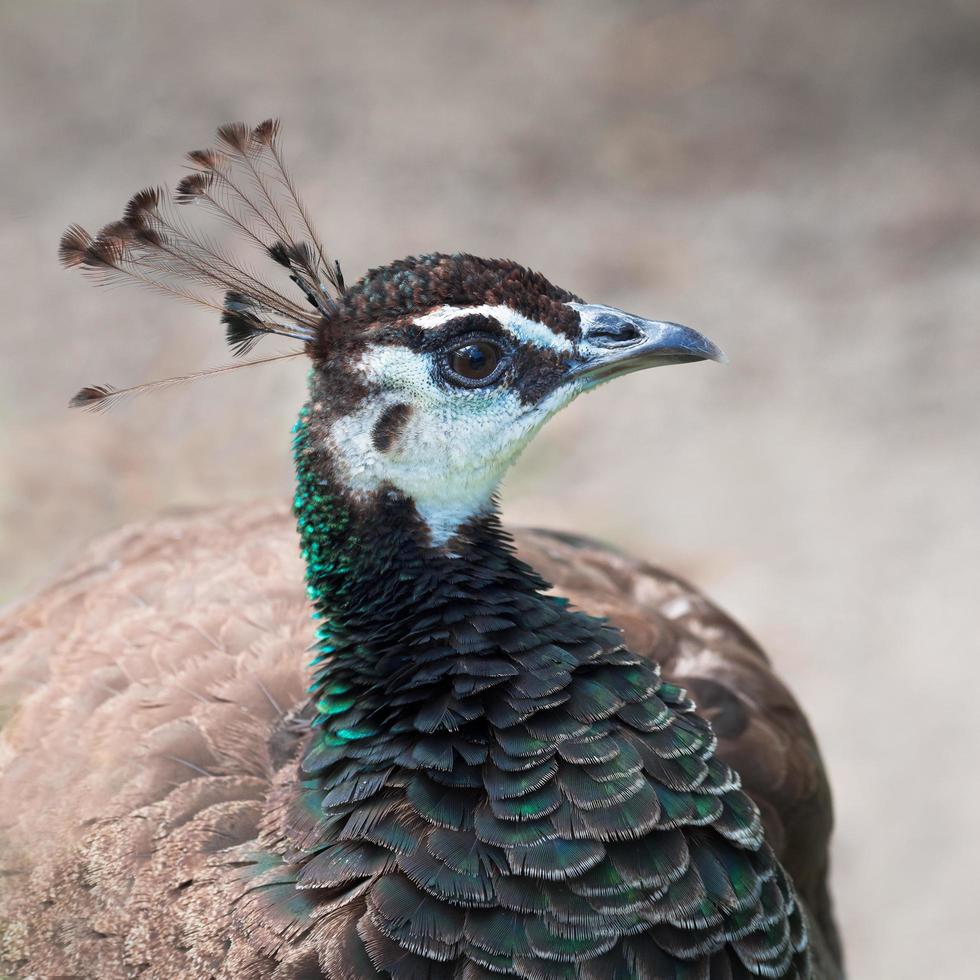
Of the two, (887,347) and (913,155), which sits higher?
(913,155)

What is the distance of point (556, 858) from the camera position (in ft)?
6.55

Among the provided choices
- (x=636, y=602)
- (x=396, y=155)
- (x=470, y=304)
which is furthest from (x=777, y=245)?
(x=470, y=304)

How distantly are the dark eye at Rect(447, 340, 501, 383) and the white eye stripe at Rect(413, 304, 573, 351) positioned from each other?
0.05 metres

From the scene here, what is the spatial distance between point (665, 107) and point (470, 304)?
6.34 metres

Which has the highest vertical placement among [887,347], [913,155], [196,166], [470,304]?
[913,155]

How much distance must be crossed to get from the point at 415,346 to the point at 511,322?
188 millimetres

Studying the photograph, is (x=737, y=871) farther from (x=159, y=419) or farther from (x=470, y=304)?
(x=159, y=419)

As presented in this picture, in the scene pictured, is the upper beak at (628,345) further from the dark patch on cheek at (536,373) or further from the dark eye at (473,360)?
the dark eye at (473,360)

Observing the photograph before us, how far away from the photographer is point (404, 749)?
2.15m

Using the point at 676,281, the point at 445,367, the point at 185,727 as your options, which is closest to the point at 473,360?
the point at 445,367

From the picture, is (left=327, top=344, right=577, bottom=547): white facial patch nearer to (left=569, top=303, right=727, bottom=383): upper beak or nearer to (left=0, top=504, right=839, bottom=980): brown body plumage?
(left=569, top=303, right=727, bottom=383): upper beak

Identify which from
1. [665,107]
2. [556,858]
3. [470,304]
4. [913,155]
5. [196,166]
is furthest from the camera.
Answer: [665,107]

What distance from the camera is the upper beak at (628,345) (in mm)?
2303

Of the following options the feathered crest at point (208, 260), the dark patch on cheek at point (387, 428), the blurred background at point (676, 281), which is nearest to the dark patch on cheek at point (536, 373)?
the dark patch on cheek at point (387, 428)
